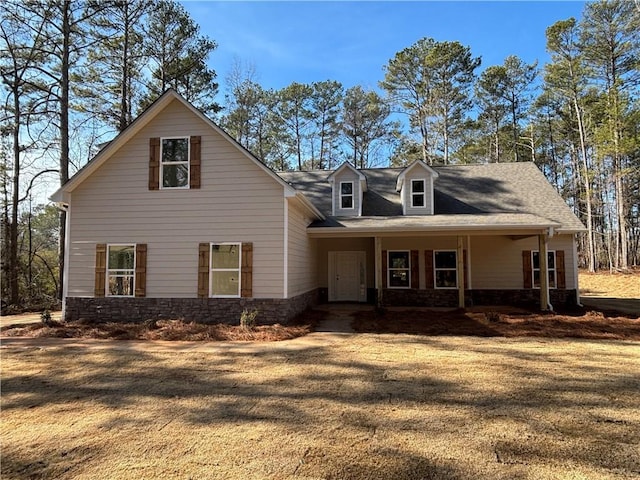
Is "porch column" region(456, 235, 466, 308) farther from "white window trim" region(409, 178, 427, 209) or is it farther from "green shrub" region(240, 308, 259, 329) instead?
"green shrub" region(240, 308, 259, 329)

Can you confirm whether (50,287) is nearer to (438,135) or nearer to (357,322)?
(357,322)

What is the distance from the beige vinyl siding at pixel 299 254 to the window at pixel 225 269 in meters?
1.42

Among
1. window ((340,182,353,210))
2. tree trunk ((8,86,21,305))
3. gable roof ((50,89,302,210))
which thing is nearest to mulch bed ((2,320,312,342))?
gable roof ((50,89,302,210))

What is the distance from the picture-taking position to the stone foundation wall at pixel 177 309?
381 inches

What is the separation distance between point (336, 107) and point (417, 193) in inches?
638

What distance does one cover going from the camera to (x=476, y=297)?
1380 cm

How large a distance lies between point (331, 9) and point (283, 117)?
17.7 meters

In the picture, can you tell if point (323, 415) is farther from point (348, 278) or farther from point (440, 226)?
point (348, 278)

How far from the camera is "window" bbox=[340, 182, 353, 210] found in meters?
14.6

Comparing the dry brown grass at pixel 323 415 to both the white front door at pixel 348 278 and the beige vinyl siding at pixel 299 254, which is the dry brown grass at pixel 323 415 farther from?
the white front door at pixel 348 278

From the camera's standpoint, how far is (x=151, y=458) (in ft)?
10.3

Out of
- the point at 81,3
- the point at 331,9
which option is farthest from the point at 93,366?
the point at 81,3

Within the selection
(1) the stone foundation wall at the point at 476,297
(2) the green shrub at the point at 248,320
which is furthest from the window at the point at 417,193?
(2) the green shrub at the point at 248,320

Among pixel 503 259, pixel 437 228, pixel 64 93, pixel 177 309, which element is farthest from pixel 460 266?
pixel 64 93
